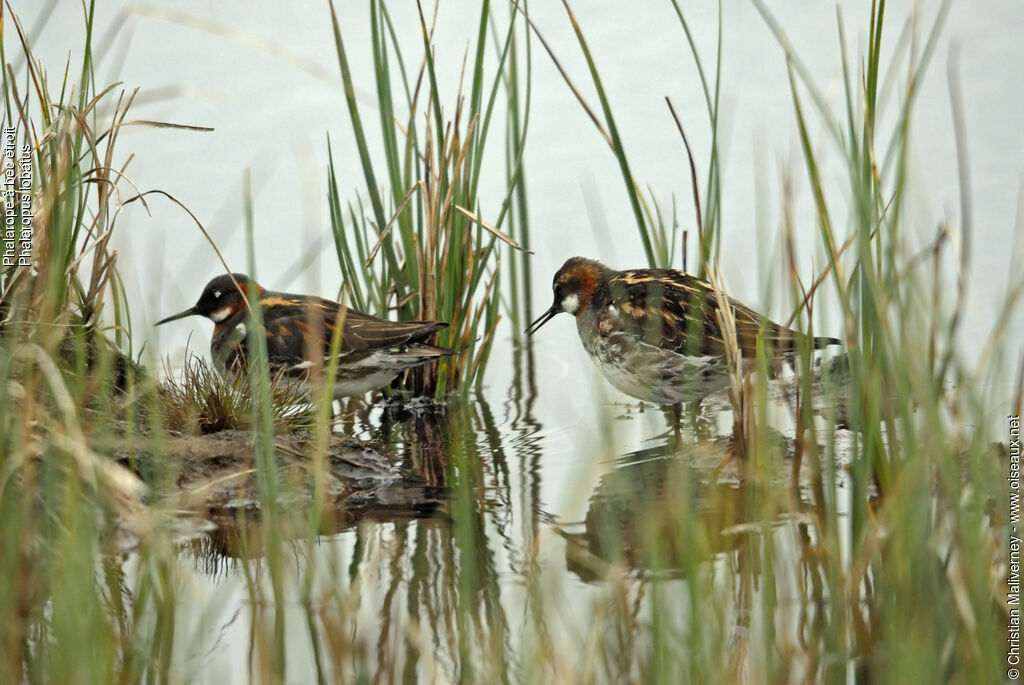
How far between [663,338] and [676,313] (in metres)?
0.16

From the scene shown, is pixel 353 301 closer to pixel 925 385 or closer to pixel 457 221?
pixel 457 221

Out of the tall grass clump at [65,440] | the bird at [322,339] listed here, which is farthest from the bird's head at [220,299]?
the tall grass clump at [65,440]

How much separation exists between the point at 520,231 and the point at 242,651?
5020mm

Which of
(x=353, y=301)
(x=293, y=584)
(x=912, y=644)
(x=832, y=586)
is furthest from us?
(x=353, y=301)

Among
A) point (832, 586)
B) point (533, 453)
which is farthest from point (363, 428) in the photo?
point (832, 586)

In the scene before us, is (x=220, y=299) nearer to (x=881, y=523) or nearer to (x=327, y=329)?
(x=327, y=329)

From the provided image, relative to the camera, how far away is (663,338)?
7.39 m

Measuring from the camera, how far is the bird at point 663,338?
23.1ft

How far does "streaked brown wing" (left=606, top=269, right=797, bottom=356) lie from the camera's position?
7.02 meters

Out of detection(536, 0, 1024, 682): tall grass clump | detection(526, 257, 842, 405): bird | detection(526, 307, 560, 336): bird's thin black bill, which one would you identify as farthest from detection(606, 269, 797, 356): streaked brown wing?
detection(536, 0, 1024, 682): tall grass clump

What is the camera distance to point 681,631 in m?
3.76

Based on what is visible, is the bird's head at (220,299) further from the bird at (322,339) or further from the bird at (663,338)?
the bird at (663,338)

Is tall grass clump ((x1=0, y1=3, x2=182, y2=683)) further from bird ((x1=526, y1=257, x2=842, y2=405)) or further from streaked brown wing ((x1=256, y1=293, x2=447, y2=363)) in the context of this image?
bird ((x1=526, y1=257, x2=842, y2=405))

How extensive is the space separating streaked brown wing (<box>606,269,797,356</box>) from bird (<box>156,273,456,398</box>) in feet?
3.58
